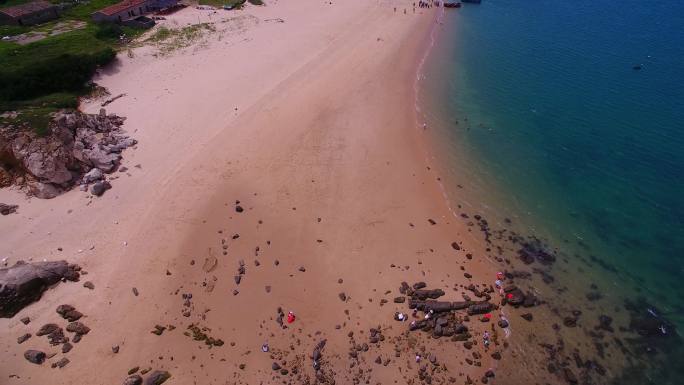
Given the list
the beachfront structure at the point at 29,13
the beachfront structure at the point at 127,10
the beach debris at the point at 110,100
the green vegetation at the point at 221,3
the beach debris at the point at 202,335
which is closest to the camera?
the beach debris at the point at 202,335

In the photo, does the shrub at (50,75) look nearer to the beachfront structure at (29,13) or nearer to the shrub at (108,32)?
the shrub at (108,32)

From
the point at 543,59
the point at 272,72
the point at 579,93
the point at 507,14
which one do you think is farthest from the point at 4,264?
the point at 507,14

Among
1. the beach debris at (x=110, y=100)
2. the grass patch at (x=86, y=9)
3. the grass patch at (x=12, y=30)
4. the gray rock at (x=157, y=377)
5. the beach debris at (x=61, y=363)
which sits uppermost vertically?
the grass patch at (x=86, y=9)

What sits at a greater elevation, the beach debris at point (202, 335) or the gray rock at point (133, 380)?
the beach debris at point (202, 335)

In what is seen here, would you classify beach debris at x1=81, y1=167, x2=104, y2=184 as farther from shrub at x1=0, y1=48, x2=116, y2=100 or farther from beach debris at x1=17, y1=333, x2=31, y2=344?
shrub at x1=0, y1=48, x2=116, y2=100

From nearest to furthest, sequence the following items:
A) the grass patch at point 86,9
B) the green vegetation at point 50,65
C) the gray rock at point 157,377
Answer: the gray rock at point 157,377
the green vegetation at point 50,65
the grass patch at point 86,9

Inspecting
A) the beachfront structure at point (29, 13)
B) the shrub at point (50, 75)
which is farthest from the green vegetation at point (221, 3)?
the shrub at point (50, 75)

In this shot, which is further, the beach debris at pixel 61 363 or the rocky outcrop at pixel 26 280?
the rocky outcrop at pixel 26 280
